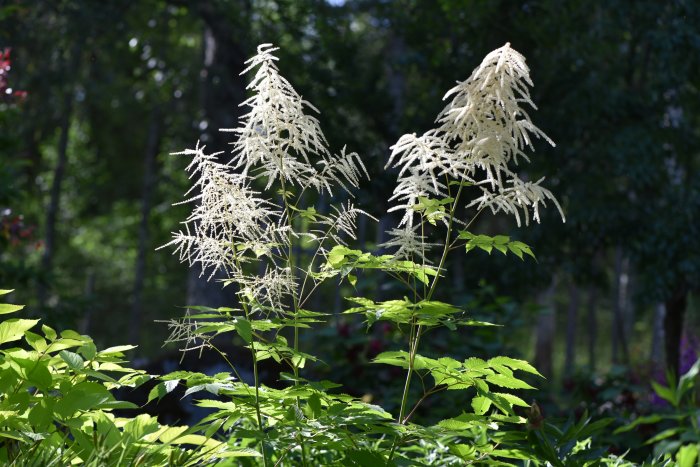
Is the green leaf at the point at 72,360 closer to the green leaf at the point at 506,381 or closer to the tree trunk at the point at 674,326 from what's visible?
the green leaf at the point at 506,381

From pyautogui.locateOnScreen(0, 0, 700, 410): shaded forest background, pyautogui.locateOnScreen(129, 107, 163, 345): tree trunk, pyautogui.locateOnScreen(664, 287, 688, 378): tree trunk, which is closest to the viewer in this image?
pyautogui.locateOnScreen(664, 287, 688, 378): tree trunk

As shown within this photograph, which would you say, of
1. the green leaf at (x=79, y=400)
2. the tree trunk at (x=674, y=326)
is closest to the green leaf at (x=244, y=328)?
the green leaf at (x=79, y=400)

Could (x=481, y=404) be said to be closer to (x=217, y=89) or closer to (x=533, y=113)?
(x=533, y=113)

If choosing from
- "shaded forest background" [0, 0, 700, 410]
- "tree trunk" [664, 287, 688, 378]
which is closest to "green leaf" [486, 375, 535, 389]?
"shaded forest background" [0, 0, 700, 410]

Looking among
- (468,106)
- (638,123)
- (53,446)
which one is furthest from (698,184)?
(53,446)

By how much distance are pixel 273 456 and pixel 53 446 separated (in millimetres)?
713

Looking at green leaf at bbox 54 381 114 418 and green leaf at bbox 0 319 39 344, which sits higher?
green leaf at bbox 0 319 39 344

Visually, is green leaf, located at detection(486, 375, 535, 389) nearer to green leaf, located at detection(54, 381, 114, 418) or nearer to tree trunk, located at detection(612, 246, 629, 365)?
green leaf, located at detection(54, 381, 114, 418)

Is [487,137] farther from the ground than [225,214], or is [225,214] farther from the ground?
[487,137]

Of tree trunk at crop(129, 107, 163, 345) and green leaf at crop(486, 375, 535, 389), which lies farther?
tree trunk at crop(129, 107, 163, 345)

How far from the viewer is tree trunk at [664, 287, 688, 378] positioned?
8758 mm

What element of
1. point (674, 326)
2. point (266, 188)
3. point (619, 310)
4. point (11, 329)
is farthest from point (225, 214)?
point (619, 310)

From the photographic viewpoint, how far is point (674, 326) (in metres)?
9.05

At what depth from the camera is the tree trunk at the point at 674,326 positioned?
8.76 metres
